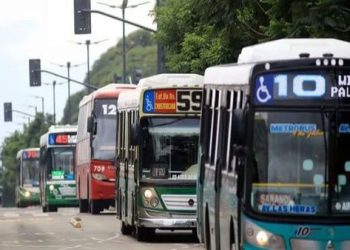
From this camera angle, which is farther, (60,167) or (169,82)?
(60,167)

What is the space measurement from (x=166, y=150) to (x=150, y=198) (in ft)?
3.33

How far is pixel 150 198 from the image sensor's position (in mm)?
22578

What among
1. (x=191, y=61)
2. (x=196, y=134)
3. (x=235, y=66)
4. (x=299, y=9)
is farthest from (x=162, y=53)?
(x=235, y=66)

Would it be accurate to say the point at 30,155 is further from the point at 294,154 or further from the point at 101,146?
the point at 294,154

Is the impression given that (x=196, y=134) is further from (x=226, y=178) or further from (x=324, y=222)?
(x=324, y=222)

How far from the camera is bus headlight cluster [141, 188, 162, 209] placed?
73.8 feet

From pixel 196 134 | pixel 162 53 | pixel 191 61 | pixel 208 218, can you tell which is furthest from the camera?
pixel 162 53

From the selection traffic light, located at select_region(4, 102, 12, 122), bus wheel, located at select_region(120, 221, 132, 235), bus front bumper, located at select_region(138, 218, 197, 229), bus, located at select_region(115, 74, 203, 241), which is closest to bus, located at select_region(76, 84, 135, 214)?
bus wheel, located at select_region(120, 221, 132, 235)

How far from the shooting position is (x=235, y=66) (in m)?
14.3

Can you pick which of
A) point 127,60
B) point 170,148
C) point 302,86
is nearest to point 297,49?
point 302,86

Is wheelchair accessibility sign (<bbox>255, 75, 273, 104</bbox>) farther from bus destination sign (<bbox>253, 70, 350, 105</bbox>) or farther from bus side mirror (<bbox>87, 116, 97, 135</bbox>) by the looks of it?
bus side mirror (<bbox>87, 116, 97, 135</bbox>)

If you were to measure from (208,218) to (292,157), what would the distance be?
382 centimetres

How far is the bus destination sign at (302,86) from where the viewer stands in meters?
13.0

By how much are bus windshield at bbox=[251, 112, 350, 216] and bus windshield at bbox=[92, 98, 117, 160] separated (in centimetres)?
2350
